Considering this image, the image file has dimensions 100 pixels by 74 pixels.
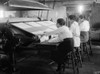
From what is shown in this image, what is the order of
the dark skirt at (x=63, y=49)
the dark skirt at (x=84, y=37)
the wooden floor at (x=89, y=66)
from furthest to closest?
the dark skirt at (x=84, y=37) → the wooden floor at (x=89, y=66) → the dark skirt at (x=63, y=49)

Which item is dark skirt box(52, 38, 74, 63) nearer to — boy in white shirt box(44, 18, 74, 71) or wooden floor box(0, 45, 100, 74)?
boy in white shirt box(44, 18, 74, 71)

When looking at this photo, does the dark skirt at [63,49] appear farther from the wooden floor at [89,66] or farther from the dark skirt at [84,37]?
the dark skirt at [84,37]

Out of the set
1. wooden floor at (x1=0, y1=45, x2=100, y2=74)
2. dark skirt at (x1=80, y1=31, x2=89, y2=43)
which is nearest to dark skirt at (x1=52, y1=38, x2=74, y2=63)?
wooden floor at (x1=0, y1=45, x2=100, y2=74)

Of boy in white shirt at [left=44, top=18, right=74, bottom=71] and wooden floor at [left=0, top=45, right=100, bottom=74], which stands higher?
boy in white shirt at [left=44, top=18, right=74, bottom=71]

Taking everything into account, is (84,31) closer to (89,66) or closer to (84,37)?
(84,37)

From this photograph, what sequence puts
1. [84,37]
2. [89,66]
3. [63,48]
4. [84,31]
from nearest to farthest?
[63,48] < [89,66] < [84,37] < [84,31]

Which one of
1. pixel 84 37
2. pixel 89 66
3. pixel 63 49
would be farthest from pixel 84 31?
pixel 63 49

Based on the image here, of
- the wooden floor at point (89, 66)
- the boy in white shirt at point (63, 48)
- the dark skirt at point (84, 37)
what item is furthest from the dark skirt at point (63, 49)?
the dark skirt at point (84, 37)

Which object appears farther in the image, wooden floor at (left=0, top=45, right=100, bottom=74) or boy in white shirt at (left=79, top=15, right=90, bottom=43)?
boy in white shirt at (left=79, top=15, right=90, bottom=43)

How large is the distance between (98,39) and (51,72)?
4.86m

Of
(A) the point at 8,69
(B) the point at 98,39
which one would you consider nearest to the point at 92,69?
(A) the point at 8,69

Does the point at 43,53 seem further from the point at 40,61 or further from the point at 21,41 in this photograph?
the point at 40,61

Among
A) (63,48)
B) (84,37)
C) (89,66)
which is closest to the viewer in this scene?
(63,48)

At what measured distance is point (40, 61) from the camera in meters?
5.50
